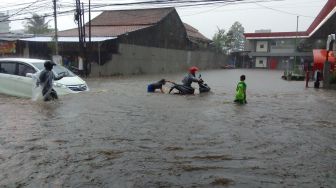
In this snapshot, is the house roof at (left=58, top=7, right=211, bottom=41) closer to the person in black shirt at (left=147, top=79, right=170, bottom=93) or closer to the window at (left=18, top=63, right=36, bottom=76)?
the person in black shirt at (left=147, top=79, right=170, bottom=93)

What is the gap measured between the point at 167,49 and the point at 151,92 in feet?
91.0

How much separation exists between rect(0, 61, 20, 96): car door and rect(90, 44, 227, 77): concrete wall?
16416mm

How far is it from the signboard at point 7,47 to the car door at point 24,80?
64.8 feet

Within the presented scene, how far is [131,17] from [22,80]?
31.6 m

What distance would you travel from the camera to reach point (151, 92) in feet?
55.2

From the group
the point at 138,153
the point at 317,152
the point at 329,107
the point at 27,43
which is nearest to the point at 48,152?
the point at 138,153

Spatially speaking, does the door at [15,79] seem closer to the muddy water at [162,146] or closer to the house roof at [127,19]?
the muddy water at [162,146]

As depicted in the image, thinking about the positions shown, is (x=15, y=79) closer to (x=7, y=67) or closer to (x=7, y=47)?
(x=7, y=67)

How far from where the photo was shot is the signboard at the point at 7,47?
104 feet

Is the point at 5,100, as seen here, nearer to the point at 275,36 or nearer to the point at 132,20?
the point at 132,20

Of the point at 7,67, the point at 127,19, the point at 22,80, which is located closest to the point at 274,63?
the point at 127,19

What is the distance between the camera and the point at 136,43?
3634cm

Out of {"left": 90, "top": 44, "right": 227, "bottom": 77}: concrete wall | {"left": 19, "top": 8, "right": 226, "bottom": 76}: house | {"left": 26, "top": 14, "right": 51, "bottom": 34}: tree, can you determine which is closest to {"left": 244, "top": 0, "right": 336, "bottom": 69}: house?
{"left": 90, "top": 44, "right": 227, "bottom": 77}: concrete wall

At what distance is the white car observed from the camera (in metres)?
13.1
